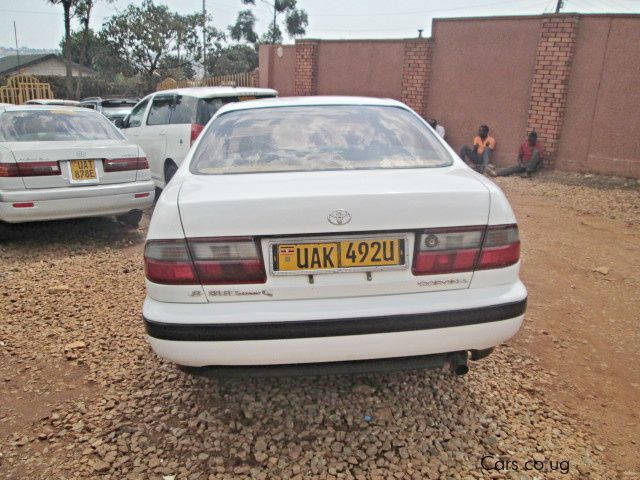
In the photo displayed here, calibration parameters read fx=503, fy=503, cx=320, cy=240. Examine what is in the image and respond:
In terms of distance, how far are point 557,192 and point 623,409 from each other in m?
6.57

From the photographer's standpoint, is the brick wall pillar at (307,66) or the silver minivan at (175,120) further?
the brick wall pillar at (307,66)

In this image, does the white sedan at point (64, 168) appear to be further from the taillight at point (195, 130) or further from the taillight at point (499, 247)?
the taillight at point (499, 247)

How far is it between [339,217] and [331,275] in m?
0.24

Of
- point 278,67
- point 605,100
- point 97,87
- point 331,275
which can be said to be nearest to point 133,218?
point 331,275

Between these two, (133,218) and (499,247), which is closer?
(499,247)

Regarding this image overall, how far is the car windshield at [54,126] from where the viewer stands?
5160mm

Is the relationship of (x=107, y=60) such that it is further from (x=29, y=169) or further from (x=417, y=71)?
(x=29, y=169)

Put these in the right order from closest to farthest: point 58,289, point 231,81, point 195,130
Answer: point 58,289
point 195,130
point 231,81

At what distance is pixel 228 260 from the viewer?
2021 millimetres

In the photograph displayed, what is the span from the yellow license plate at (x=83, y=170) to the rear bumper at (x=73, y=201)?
0.35ft

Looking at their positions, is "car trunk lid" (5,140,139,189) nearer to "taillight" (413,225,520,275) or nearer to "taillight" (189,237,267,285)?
"taillight" (189,237,267,285)

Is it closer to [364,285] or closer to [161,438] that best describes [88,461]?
[161,438]

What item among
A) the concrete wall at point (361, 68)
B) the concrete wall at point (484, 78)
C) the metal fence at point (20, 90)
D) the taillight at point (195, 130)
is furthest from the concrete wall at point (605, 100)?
the metal fence at point (20, 90)

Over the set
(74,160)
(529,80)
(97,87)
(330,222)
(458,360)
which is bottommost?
(97,87)
